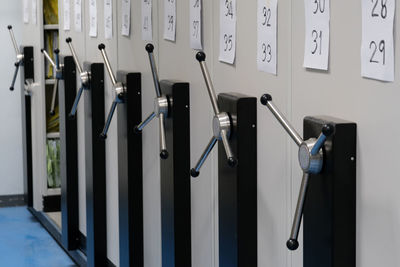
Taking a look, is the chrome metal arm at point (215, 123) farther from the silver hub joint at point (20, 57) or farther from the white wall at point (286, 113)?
the silver hub joint at point (20, 57)

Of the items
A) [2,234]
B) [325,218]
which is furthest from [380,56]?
[2,234]

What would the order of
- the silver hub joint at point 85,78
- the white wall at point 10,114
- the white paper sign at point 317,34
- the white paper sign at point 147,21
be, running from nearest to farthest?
the white paper sign at point 317,34
the white paper sign at point 147,21
the silver hub joint at point 85,78
the white wall at point 10,114

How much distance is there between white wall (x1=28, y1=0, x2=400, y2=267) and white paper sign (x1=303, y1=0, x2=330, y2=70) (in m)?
0.02

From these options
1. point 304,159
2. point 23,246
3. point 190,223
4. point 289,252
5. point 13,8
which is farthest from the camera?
point 13,8

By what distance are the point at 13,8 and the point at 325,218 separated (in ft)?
15.4

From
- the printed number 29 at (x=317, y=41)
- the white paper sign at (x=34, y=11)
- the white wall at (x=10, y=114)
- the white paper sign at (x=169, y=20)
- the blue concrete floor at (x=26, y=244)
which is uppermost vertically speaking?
the white paper sign at (x=34, y=11)

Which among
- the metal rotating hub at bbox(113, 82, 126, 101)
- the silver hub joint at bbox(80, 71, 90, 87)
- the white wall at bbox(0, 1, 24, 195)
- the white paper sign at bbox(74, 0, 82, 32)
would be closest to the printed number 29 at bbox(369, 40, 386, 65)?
the metal rotating hub at bbox(113, 82, 126, 101)

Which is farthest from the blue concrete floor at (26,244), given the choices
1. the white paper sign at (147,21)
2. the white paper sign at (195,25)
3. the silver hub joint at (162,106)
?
the white paper sign at (195,25)

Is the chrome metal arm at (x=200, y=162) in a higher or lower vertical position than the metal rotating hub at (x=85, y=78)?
lower

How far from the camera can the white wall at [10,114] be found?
5863mm

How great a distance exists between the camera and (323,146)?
1.60 meters

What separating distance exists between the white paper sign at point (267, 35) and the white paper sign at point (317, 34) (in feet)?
0.55

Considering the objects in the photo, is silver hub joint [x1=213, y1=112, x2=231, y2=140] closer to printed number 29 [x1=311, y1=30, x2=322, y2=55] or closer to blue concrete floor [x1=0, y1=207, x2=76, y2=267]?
printed number 29 [x1=311, y1=30, x2=322, y2=55]

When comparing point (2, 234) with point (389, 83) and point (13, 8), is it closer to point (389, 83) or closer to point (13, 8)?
point (13, 8)
